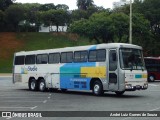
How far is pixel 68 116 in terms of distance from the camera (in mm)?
15375

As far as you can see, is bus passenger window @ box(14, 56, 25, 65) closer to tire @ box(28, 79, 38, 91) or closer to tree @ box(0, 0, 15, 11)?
tire @ box(28, 79, 38, 91)

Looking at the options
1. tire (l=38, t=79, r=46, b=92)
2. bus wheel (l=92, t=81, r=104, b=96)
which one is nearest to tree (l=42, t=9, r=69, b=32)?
tire (l=38, t=79, r=46, b=92)

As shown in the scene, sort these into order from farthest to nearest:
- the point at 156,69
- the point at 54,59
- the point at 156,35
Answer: the point at 156,35, the point at 156,69, the point at 54,59

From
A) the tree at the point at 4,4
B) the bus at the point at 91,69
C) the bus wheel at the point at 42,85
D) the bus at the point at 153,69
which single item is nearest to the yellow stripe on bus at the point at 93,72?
the bus at the point at 91,69

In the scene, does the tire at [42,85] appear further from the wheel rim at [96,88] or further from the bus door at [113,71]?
the bus door at [113,71]

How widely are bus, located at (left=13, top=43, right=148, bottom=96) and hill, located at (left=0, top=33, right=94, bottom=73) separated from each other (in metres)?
45.5

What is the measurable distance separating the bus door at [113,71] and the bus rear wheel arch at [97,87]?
78 centimetres

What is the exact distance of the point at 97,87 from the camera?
1013 inches

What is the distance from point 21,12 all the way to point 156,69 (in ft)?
→ 162

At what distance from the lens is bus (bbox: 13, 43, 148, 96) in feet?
80.3

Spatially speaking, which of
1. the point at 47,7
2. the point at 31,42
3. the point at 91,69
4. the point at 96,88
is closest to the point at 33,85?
the point at 91,69

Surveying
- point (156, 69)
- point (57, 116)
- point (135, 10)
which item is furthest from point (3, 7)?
point (57, 116)

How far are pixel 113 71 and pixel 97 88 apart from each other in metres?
1.69

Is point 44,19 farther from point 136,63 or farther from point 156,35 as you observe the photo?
point 136,63
